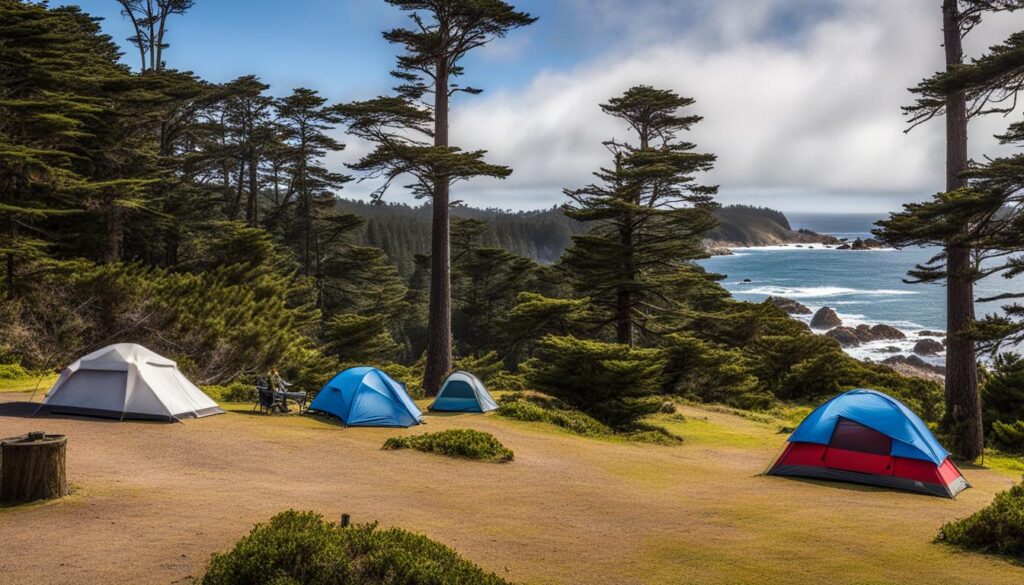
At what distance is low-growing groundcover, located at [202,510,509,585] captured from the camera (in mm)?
4961

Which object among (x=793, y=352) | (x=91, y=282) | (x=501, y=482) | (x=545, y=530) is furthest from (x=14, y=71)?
(x=793, y=352)

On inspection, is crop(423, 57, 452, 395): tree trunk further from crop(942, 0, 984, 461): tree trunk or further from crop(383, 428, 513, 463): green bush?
crop(942, 0, 984, 461): tree trunk

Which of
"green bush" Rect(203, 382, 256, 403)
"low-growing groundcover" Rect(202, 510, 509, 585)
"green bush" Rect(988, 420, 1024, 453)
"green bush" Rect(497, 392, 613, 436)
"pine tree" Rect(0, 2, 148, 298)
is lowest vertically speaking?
"green bush" Rect(988, 420, 1024, 453)

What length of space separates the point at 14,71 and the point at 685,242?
→ 2350 cm

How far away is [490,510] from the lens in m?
8.63

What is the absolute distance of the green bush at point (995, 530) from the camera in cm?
696

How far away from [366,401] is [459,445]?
3677 millimetres

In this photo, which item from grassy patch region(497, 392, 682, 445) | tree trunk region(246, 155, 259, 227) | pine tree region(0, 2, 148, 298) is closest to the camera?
grassy patch region(497, 392, 682, 445)

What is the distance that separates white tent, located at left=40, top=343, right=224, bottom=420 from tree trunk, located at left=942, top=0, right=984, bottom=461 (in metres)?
18.3

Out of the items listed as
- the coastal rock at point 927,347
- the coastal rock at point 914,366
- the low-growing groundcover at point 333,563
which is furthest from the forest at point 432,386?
the coastal rock at point 927,347

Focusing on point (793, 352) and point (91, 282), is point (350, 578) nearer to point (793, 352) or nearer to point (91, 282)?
point (91, 282)

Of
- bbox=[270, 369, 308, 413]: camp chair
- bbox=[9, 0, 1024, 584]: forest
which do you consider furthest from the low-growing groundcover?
bbox=[270, 369, 308, 413]: camp chair

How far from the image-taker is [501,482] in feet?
34.8

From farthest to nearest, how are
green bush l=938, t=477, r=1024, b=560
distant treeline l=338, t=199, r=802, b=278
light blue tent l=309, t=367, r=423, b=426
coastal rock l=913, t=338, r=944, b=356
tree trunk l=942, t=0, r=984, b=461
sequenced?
distant treeline l=338, t=199, r=802, b=278 → coastal rock l=913, t=338, r=944, b=356 → tree trunk l=942, t=0, r=984, b=461 → light blue tent l=309, t=367, r=423, b=426 → green bush l=938, t=477, r=1024, b=560
